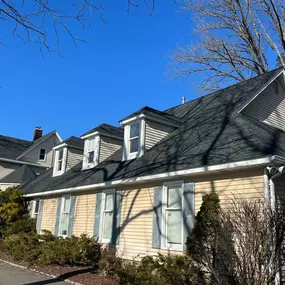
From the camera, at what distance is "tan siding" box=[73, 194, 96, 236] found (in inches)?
513

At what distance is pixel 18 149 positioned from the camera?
30.3 meters

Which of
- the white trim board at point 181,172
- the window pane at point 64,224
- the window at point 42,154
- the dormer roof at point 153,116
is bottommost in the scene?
the window pane at point 64,224

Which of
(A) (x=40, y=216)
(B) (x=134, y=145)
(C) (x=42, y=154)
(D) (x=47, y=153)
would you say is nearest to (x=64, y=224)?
(A) (x=40, y=216)

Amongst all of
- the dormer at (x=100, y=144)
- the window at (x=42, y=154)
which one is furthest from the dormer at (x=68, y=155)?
the window at (x=42, y=154)

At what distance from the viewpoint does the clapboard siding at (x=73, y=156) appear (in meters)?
18.5

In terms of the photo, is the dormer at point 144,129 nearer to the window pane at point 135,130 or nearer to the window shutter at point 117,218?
the window pane at point 135,130

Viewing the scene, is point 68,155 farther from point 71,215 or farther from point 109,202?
point 109,202

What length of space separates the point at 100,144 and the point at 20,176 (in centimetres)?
1319

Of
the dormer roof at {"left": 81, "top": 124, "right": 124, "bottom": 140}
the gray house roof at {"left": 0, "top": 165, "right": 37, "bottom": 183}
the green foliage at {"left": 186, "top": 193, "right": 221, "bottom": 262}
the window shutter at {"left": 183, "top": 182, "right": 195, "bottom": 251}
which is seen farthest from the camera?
→ the gray house roof at {"left": 0, "top": 165, "right": 37, "bottom": 183}

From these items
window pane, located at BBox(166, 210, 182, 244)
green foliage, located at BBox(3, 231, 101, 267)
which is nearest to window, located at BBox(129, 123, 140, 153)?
green foliage, located at BBox(3, 231, 101, 267)

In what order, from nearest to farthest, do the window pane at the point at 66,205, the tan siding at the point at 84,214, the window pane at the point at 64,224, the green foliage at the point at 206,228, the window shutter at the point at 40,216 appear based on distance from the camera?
1. the green foliage at the point at 206,228
2. the tan siding at the point at 84,214
3. the window pane at the point at 64,224
4. the window pane at the point at 66,205
5. the window shutter at the point at 40,216

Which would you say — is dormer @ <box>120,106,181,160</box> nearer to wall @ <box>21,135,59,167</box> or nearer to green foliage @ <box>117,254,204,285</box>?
green foliage @ <box>117,254,204,285</box>

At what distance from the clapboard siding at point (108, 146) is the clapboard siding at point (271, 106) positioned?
750 centimetres

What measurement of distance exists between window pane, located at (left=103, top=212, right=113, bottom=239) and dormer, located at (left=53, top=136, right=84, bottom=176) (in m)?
6.83
